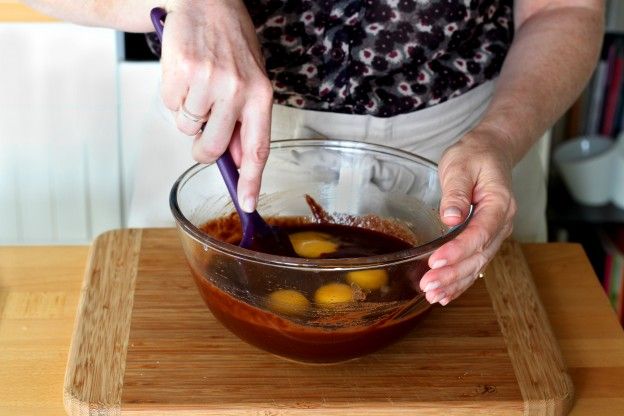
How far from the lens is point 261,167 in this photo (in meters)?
0.89

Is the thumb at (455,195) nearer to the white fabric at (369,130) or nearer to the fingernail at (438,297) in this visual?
the fingernail at (438,297)

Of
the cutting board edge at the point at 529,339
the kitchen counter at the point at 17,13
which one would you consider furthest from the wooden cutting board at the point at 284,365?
the kitchen counter at the point at 17,13

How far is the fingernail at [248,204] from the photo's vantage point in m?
0.90

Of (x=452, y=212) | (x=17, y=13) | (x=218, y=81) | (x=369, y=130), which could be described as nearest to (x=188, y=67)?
(x=218, y=81)

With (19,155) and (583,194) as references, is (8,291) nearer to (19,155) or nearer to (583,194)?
(19,155)

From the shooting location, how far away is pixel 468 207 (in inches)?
35.2

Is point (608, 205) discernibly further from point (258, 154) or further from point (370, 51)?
point (258, 154)

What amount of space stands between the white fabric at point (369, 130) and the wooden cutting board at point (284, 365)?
0.24 meters

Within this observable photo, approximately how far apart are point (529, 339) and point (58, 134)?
1.09m

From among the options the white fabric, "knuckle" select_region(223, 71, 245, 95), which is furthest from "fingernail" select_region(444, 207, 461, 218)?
the white fabric

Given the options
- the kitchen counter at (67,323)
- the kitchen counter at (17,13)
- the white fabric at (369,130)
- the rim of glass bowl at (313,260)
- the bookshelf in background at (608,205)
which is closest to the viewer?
the rim of glass bowl at (313,260)

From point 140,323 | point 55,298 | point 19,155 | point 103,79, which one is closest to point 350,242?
point 140,323

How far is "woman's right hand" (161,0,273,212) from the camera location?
0.85 metres

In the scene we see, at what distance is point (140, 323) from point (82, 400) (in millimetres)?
134
